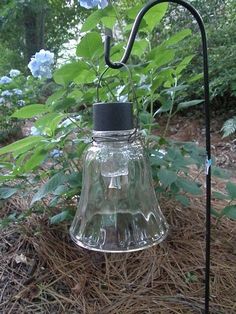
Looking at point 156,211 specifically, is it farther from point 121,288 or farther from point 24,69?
point 24,69

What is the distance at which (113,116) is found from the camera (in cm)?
42

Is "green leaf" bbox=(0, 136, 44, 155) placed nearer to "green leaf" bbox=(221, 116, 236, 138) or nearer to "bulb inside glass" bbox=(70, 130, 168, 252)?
"bulb inside glass" bbox=(70, 130, 168, 252)

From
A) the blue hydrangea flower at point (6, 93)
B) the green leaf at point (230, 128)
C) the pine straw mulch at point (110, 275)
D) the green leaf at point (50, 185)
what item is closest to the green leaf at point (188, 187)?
the pine straw mulch at point (110, 275)

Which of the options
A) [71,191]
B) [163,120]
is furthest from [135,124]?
[163,120]

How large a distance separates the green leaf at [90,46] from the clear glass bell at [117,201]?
25 centimetres

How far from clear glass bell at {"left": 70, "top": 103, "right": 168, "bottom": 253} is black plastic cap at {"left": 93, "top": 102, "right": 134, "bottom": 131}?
0.02 m

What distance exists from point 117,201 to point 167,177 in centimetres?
34

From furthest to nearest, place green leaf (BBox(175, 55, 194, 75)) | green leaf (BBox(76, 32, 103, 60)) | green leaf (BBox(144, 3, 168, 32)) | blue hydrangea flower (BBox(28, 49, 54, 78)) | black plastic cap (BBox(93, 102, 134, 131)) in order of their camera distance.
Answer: blue hydrangea flower (BBox(28, 49, 54, 78)), green leaf (BBox(175, 55, 194, 75)), green leaf (BBox(144, 3, 168, 32)), green leaf (BBox(76, 32, 103, 60)), black plastic cap (BBox(93, 102, 134, 131))

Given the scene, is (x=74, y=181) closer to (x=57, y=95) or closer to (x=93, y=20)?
(x=57, y=95)

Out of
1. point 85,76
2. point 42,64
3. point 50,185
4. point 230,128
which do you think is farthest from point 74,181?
point 230,128

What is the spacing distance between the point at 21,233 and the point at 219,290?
1.87 feet

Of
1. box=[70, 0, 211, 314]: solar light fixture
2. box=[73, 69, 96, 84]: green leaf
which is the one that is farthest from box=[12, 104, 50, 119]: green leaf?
box=[70, 0, 211, 314]: solar light fixture

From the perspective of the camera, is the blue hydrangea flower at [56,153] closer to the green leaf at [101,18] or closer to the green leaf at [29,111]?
the green leaf at [29,111]

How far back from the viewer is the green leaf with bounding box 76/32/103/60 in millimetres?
645
